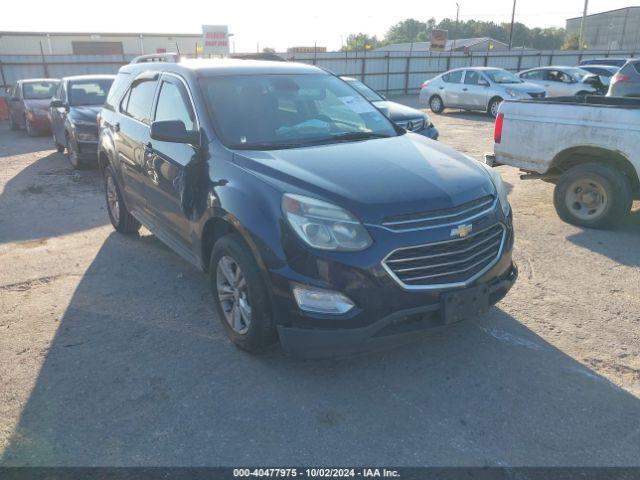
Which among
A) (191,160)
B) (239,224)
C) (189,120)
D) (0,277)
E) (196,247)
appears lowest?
(0,277)

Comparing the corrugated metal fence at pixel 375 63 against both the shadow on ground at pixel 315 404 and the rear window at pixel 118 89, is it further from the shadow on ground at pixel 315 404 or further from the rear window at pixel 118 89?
the shadow on ground at pixel 315 404

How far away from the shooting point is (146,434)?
9.52 feet

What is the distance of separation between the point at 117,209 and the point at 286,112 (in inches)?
116

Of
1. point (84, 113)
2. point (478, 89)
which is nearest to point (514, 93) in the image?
point (478, 89)

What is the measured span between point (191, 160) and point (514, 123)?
14.2ft

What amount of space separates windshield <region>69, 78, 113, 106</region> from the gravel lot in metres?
6.63

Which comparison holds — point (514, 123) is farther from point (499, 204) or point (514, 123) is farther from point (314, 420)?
point (314, 420)

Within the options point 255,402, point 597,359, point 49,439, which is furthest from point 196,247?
point 597,359

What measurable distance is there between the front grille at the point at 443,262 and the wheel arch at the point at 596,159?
3.28 m

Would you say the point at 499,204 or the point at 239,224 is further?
the point at 499,204

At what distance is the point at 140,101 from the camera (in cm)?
511

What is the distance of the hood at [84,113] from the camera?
32.5ft

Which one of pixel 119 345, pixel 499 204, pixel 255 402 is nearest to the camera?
pixel 255 402

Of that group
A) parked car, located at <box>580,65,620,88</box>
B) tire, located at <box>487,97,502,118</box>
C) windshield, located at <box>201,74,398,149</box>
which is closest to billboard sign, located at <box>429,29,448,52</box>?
parked car, located at <box>580,65,620,88</box>
